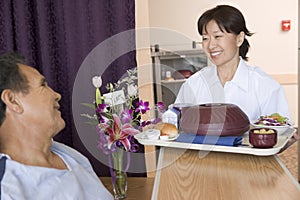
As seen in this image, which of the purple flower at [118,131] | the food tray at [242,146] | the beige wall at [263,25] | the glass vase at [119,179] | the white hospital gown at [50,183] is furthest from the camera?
the beige wall at [263,25]

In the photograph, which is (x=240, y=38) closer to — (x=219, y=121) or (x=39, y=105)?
(x=219, y=121)

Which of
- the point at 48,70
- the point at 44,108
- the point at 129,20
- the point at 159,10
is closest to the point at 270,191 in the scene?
the point at 44,108

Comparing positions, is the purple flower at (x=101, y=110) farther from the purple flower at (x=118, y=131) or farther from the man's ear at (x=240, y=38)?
the man's ear at (x=240, y=38)

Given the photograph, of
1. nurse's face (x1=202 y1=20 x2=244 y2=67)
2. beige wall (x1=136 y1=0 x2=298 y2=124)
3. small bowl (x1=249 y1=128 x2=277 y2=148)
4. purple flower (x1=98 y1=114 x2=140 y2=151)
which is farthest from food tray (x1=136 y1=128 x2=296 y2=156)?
beige wall (x1=136 y1=0 x2=298 y2=124)

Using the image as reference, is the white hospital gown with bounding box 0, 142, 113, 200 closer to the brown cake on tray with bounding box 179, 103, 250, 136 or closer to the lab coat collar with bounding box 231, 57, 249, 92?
the brown cake on tray with bounding box 179, 103, 250, 136

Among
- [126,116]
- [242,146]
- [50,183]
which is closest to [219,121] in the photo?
[242,146]

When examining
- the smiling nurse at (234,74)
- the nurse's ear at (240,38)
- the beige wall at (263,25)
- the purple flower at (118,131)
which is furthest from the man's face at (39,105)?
the beige wall at (263,25)

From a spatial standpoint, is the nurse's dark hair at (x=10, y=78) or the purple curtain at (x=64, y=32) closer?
the nurse's dark hair at (x=10, y=78)

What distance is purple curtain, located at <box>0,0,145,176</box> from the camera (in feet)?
6.39

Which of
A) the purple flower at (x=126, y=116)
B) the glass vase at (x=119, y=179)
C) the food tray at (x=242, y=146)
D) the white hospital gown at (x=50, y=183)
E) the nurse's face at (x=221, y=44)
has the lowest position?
the glass vase at (x=119, y=179)

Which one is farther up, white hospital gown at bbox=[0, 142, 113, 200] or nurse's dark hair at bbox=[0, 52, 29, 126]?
nurse's dark hair at bbox=[0, 52, 29, 126]

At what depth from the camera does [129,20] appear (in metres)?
1.93

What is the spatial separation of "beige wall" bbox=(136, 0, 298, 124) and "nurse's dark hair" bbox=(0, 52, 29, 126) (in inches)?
131

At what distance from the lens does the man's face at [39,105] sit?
3.03 feet
